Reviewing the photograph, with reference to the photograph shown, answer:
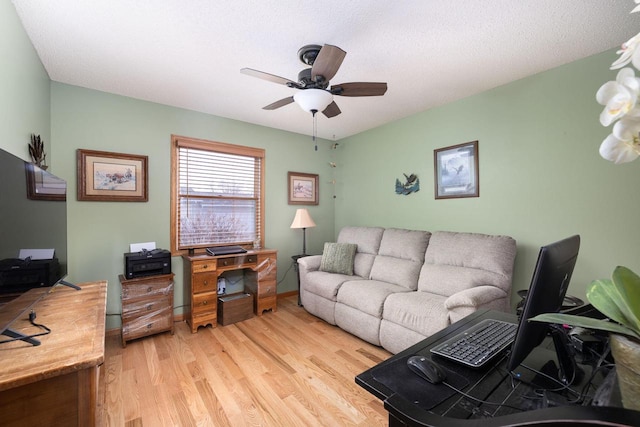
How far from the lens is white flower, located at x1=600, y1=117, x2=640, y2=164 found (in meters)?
0.49

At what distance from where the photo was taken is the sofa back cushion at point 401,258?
2918 mm

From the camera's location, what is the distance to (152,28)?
6.15 feet

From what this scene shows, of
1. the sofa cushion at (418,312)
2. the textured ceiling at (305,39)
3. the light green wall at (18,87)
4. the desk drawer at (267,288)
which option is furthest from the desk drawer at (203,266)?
the sofa cushion at (418,312)

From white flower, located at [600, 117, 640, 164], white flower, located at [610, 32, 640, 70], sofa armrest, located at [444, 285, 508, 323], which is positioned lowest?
sofa armrest, located at [444, 285, 508, 323]

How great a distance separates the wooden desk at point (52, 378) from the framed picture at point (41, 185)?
0.50m

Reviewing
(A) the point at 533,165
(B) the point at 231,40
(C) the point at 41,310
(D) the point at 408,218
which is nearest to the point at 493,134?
(A) the point at 533,165

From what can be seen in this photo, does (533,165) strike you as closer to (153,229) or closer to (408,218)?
(408,218)

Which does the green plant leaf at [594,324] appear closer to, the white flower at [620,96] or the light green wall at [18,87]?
the white flower at [620,96]

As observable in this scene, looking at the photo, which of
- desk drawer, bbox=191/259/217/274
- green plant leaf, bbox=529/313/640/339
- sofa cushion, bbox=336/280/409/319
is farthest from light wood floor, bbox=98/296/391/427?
green plant leaf, bbox=529/313/640/339

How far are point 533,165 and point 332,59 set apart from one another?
7.04 ft

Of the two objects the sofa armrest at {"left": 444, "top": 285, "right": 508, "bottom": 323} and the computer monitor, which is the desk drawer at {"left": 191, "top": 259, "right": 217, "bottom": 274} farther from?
the computer monitor

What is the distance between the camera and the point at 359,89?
2076mm

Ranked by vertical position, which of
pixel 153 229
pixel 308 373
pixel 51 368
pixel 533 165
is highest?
pixel 533 165

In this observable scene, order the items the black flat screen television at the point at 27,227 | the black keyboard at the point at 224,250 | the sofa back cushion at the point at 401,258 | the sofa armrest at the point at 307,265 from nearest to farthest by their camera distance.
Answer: the black flat screen television at the point at 27,227 → the sofa back cushion at the point at 401,258 → the black keyboard at the point at 224,250 → the sofa armrest at the point at 307,265
